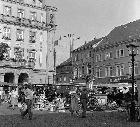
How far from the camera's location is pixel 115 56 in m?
58.0

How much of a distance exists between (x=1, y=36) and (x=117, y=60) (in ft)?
64.8

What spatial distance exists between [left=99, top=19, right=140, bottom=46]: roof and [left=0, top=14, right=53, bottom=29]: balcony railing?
43.5 feet

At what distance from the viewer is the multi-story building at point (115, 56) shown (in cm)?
5500

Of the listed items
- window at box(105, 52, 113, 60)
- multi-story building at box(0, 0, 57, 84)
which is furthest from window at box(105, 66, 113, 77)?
multi-story building at box(0, 0, 57, 84)

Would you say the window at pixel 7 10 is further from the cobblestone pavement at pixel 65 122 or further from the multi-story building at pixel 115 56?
the cobblestone pavement at pixel 65 122

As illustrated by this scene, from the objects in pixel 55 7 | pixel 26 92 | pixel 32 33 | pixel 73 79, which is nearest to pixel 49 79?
pixel 32 33

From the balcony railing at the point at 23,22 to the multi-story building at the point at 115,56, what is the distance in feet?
40.8

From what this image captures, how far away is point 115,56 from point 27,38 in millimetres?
15517

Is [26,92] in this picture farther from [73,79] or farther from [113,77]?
→ [73,79]

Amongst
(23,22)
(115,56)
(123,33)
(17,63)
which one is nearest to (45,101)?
(17,63)

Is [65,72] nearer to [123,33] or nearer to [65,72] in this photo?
[65,72]

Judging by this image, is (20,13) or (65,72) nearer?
(20,13)

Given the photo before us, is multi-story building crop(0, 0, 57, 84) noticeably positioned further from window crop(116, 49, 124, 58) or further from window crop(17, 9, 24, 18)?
window crop(116, 49, 124, 58)

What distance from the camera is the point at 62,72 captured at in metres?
79.9
